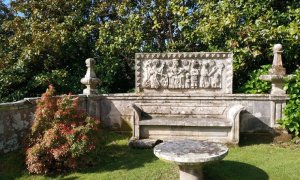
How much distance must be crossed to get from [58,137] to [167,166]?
2.17 metres

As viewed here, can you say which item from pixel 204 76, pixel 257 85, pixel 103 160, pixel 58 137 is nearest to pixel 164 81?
pixel 204 76

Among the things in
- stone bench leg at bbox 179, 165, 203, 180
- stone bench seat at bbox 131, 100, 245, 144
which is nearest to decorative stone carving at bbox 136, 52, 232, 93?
stone bench seat at bbox 131, 100, 245, 144

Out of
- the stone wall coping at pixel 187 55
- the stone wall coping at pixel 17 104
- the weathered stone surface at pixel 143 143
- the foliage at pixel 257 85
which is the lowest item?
the weathered stone surface at pixel 143 143

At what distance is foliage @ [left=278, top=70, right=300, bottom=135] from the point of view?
6.95 metres

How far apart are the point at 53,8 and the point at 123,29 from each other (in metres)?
2.46

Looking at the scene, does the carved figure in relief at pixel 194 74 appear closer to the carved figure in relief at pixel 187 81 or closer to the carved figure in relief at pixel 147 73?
the carved figure in relief at pixel 187 81

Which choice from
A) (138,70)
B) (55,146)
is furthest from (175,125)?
(55,146)

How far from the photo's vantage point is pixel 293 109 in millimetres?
7012

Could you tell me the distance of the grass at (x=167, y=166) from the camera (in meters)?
5.37

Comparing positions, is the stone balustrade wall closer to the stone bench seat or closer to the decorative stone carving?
the stone bench seat

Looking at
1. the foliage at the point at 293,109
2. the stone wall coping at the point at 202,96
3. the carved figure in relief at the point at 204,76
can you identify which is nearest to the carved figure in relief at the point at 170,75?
the stone wall coping at the point at 202,96

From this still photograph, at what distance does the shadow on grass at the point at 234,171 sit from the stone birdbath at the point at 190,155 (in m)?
0.54

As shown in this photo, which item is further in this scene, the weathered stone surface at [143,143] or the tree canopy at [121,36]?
the tree canopy at [121,36]

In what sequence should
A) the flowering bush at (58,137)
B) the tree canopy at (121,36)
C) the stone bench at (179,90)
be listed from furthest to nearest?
the tree canopy at (121,36), the stone bench at (179,90), the flowering bush at (58,137)
